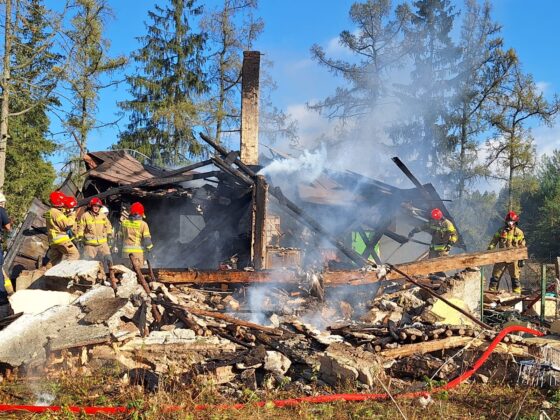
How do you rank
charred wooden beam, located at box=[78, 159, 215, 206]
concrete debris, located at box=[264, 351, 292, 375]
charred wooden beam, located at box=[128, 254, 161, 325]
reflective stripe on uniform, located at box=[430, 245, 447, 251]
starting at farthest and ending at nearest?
reflective stripe on uniform, located at box=[430, 245, 447, 251] < charred wooden beam, located at box=[78, 159, 215, 206] < charred wooden beam, located at box=[128, 254, 161, 325] < concrete debris, located at box=[264, 351, 292, 375]

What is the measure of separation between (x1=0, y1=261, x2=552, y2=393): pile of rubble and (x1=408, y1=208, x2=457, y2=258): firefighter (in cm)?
317

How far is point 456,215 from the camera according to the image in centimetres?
2480

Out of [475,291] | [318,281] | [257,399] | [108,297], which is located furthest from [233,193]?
[257,399]

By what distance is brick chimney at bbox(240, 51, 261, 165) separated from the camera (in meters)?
13.1

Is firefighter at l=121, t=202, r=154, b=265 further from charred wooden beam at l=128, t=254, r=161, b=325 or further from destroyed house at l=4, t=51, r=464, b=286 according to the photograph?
charred wooden beam at l=128, t=254, r=161, b=325

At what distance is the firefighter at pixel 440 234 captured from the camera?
11.2m

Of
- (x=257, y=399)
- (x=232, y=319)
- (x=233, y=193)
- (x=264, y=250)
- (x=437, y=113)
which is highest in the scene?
(x=437, y=113)

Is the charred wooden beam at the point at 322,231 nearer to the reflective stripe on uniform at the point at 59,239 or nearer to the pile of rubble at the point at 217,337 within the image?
the pile of rubble at the point at 217,337

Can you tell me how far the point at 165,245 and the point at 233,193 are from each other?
117 inches

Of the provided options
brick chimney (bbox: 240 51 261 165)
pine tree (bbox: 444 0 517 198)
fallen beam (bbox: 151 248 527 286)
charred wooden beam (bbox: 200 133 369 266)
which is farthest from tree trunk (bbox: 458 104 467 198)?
fallen beam (bbox: 151 248 527 286)

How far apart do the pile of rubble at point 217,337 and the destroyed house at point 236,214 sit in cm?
210

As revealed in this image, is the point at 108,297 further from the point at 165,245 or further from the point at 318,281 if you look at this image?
the point at 165,245

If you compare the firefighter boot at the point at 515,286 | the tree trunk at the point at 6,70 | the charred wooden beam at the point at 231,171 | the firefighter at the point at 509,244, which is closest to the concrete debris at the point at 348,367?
the charred wooden beam at the point at 231,171

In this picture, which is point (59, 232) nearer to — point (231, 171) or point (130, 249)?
point (130, 249)
